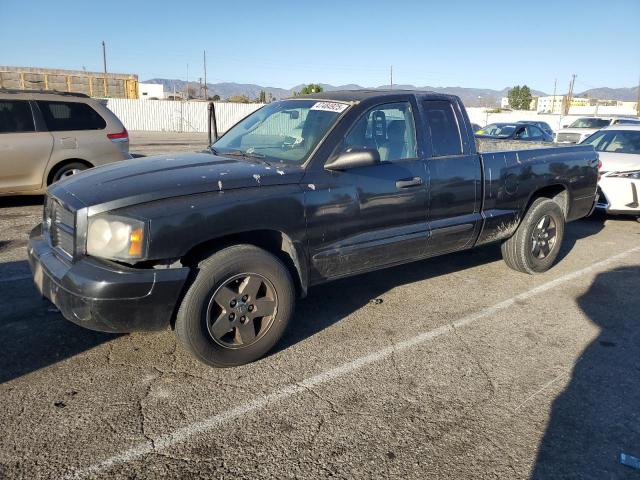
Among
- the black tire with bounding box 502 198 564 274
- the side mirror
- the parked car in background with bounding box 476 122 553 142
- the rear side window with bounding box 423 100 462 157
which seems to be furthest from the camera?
the parked car in background with bounding box 476 122 553 142

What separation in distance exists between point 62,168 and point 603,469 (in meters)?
7.86

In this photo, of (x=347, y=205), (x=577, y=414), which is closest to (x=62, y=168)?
(x=347, y=205)

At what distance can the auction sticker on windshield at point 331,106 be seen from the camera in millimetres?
3990

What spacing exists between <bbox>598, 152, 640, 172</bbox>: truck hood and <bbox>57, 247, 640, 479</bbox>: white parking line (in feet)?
14.9

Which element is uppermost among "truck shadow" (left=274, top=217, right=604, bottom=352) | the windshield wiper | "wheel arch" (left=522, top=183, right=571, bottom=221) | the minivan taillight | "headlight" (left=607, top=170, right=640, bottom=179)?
the minivan taillight

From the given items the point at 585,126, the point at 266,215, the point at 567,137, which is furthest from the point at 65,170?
the point at 585,126

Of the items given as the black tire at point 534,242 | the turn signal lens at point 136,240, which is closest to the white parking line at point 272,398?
the black tire at point 534,242

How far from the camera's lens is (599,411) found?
3.03 m

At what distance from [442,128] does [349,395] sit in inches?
100

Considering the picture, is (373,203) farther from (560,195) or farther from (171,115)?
(171,115)

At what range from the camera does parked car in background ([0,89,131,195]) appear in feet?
24.5

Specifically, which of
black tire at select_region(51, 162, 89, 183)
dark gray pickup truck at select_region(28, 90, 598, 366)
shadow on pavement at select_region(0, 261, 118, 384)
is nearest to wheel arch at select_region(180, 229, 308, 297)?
dark gray pickup truck at select_region(28, 90, 598, 366)

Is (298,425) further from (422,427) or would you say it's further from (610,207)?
(610,207)

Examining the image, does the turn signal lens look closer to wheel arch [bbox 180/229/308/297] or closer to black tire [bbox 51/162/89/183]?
wheel arch [bbox 180/229/308/297]
